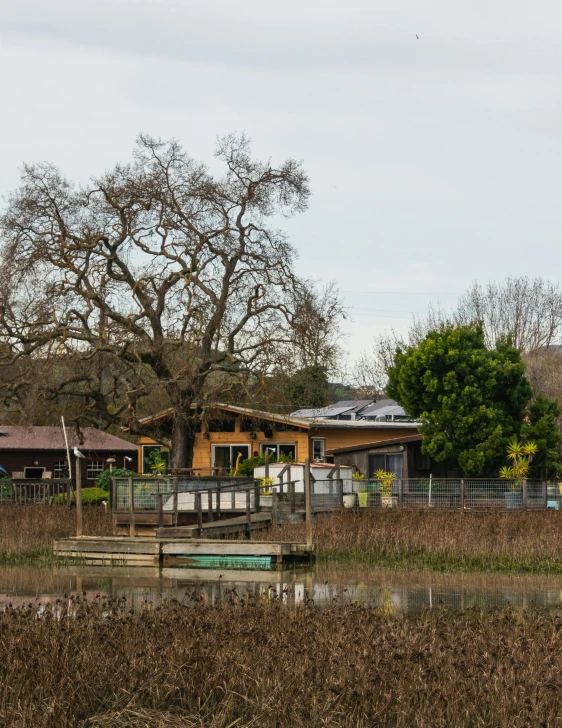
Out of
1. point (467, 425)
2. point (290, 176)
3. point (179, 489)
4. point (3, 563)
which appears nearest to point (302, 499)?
point (179, 489)

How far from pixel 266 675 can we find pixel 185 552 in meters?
15.6

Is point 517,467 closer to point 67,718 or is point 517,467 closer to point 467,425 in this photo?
point 467,425

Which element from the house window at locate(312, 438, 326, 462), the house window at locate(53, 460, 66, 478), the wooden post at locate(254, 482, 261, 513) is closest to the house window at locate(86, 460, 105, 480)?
the house window at locate(53, 460, 66, 478)

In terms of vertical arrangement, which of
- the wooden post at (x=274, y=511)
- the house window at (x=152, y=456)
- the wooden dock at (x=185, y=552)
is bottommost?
the wooden dock at (x=185, y=552)

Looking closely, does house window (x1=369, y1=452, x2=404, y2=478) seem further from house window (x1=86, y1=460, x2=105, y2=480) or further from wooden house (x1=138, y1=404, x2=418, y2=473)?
house window (x1=86, y1=460, x2=105, y2=480)

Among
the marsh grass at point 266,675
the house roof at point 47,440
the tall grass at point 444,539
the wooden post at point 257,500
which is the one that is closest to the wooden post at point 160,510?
the tall grass at point 444,539

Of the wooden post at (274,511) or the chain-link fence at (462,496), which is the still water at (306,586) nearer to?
the wooden post at (274,511)

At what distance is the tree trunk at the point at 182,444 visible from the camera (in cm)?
3969

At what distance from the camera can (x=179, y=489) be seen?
29.7m

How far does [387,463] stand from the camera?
4056 cm

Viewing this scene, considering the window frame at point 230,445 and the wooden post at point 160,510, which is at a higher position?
the window frame at point 230,445

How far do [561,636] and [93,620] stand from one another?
4.81 meters

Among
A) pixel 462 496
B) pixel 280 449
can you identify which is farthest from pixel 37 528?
pixel 280 449

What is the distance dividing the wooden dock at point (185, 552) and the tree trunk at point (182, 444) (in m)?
13.3
